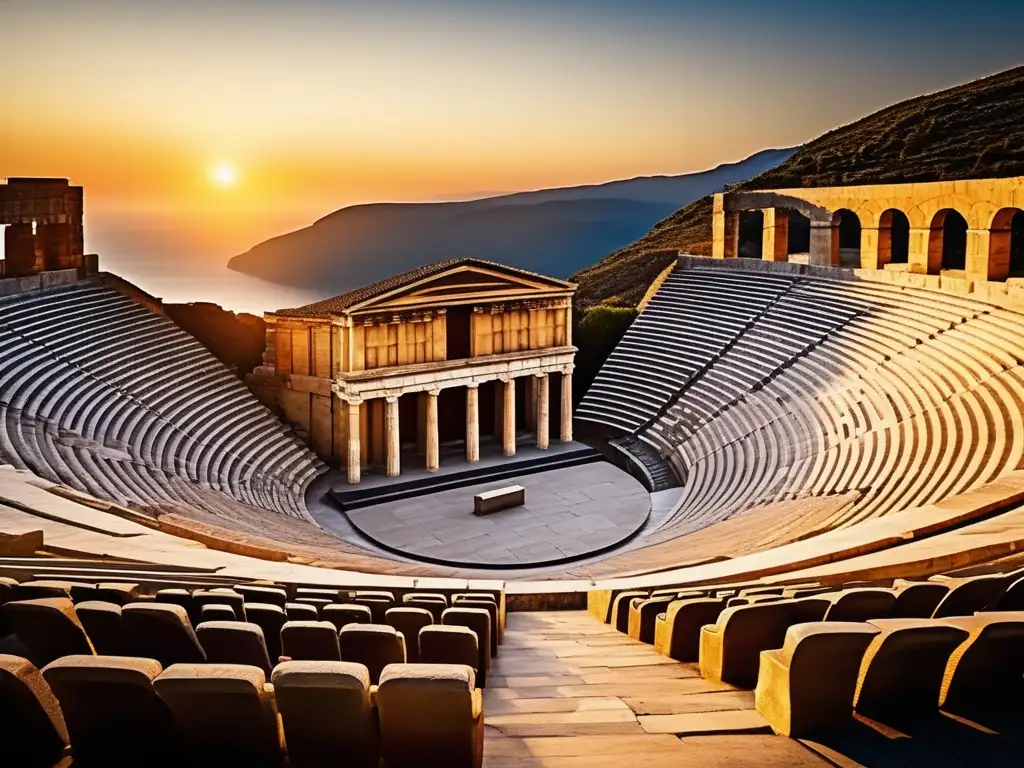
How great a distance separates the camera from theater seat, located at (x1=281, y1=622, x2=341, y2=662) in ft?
15.6

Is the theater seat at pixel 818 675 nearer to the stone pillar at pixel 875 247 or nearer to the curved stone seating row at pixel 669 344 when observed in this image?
the curved stone seating row at pixel 669 344

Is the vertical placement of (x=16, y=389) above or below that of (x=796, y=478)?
above

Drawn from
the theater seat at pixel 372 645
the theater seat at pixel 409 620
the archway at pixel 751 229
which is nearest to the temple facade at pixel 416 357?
the theater seat at pixel 409 620

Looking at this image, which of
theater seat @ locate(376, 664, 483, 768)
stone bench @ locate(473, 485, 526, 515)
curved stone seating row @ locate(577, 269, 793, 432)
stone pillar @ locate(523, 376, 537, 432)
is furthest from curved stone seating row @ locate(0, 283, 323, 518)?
theater seat @ locate(376, 664, 483, 768)

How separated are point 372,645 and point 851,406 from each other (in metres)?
19.3

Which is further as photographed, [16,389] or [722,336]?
[722,336]

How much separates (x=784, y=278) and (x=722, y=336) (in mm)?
3639

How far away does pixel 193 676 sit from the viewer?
10.6ft

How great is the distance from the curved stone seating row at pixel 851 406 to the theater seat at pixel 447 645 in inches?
438

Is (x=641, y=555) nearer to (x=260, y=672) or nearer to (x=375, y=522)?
(x=375, y=522)

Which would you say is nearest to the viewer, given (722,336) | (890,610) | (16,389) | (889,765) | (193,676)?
(193,676)

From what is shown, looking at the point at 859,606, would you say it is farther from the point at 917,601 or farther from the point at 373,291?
the point at 373,291

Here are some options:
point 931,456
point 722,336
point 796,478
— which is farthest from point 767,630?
point 722,336

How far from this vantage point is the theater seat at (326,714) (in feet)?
10.6
